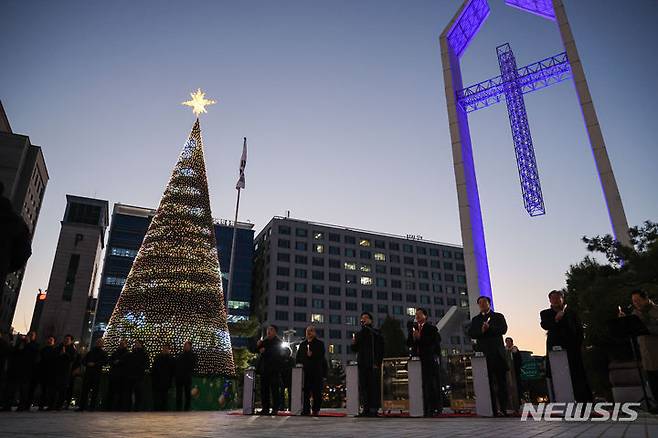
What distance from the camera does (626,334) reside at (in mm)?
6707

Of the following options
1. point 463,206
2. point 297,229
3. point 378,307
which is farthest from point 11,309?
point 463,206

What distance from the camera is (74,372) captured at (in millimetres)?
12070

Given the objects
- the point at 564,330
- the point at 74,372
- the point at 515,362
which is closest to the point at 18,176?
the point at 74,372

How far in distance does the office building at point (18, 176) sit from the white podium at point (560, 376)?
63.5 meters

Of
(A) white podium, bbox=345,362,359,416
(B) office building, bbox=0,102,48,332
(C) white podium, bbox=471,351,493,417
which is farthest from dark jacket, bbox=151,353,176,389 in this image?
(B) office building, bbox=0,102,48,332

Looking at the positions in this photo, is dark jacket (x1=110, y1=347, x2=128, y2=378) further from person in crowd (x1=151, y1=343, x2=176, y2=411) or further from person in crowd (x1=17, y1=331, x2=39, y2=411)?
person in crowd (x1=17, y1=331, x2=39, y2=411)

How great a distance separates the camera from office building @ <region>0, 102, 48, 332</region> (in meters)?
60.9

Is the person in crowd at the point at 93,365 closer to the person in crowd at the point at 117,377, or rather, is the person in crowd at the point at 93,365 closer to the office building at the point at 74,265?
the person in crowd at the point at 117,377

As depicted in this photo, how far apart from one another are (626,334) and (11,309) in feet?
304

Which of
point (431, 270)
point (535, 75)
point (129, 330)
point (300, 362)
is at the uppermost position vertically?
point (431, 270)

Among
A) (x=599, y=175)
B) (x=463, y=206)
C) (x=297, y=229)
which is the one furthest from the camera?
(x=297, y=229)

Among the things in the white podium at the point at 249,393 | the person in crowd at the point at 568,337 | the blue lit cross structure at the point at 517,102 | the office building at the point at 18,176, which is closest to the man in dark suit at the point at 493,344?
the person in crowd at the point at 568,337

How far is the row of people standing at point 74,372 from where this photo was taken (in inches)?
427

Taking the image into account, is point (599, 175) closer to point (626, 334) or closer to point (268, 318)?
point (626, 334)
